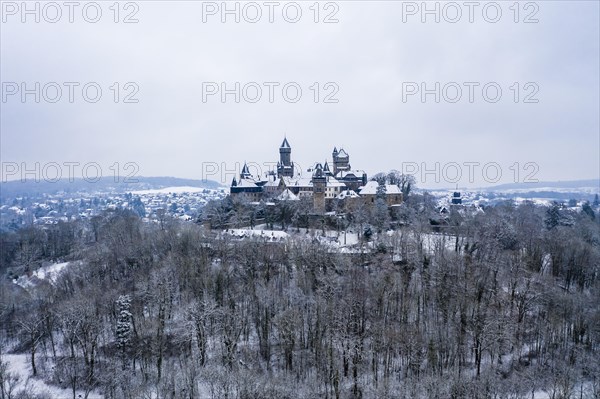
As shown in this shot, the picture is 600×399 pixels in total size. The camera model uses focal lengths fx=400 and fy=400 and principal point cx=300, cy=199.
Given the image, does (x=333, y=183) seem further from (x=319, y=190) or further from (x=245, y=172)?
(x=245, y=172)

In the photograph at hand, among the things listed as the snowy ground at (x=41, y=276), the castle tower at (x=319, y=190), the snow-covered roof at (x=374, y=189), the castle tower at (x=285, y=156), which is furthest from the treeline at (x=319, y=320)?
the castle tower at (x=285, y=156)

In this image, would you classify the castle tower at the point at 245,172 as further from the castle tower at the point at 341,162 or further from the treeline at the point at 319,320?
the treeline at the point at 319,320

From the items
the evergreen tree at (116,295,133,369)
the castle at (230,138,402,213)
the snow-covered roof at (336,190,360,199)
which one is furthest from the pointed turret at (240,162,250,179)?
the evergreen tree at (116,295,133,369)

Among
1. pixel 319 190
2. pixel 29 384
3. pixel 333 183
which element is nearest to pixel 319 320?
pixel 29 384

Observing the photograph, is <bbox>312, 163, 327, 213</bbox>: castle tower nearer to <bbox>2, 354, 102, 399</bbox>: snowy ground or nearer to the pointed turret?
the pointed turret

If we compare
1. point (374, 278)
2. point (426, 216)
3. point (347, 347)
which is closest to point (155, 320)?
point (347, 347)
